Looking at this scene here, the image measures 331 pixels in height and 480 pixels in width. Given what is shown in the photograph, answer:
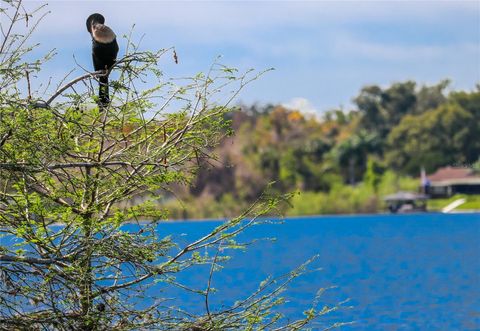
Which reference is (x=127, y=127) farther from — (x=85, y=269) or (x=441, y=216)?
(x=441, y=216)

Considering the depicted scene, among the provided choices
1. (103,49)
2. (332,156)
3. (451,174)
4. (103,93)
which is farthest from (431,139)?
(103,93)

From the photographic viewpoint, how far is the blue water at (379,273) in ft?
86.4

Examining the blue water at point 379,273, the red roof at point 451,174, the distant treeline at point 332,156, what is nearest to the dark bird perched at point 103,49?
the blue water at point 379,273

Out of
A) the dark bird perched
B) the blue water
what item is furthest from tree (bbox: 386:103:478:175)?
the dark bird perched

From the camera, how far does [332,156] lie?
84.9m

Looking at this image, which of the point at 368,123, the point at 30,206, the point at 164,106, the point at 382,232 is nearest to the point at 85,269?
the point at 30,206

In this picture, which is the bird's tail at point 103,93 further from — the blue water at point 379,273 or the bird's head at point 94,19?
the blue water at point 379,273

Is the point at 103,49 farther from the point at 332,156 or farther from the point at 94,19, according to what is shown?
the point at 332,156

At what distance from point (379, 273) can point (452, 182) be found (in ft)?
156

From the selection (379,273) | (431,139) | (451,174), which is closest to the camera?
(379,273)

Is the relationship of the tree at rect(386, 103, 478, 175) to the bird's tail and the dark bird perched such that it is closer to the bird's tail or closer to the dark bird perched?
the dark bird perched

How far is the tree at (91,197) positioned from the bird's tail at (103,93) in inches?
2.6

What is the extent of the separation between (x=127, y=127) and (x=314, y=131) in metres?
83.4

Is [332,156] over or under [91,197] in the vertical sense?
under
